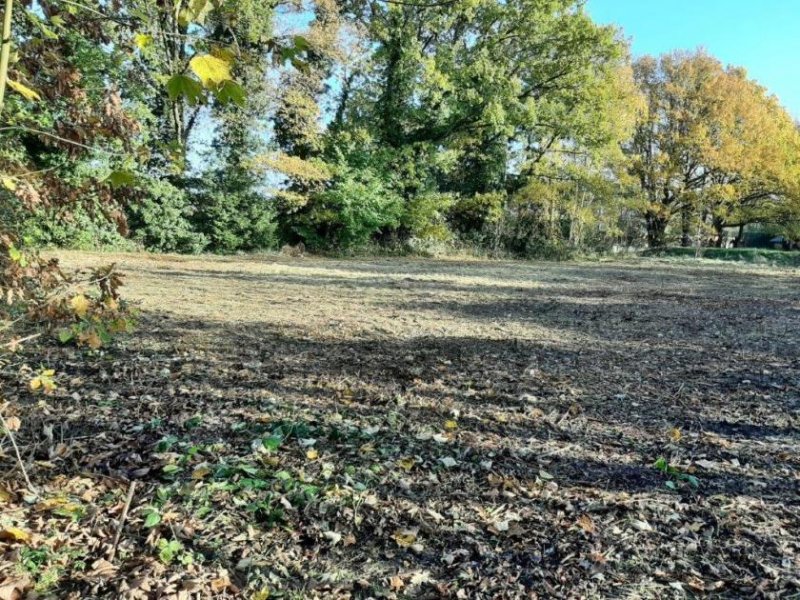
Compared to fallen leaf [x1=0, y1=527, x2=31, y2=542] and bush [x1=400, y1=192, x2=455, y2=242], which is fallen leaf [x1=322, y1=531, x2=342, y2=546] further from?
bush [x1=400, y1=192, x2=455, y2=242]

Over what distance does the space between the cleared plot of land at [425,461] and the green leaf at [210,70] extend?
143 cm

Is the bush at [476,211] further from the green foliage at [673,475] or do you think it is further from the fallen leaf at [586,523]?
the fallen leaf at [586,523]

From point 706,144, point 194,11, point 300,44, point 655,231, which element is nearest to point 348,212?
point 300,44

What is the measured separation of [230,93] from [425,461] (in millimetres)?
1929

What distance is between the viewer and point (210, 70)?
101 centimetres

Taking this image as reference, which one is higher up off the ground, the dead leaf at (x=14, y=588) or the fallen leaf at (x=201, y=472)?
the fallen leaf at (x=201, y=472)

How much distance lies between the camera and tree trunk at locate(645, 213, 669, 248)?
27.8m

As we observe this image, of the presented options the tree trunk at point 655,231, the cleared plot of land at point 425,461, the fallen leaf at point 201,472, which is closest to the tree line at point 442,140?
the tree trunk at point 655,231

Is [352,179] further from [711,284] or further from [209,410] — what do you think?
[209,410]

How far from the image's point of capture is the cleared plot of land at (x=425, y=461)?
1.77 metres

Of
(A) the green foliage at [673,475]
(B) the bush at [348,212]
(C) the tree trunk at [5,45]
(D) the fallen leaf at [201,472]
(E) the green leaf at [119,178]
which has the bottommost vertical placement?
(A) the green foliage at [673,475]

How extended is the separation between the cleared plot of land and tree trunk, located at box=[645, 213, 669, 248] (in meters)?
24.8

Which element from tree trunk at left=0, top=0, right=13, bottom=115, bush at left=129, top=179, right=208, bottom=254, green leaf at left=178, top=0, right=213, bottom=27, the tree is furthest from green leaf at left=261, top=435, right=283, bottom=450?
the tree

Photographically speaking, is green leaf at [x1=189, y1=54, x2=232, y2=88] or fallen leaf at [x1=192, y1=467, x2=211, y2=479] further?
fallen leaf at [x1=192, y1=467, x2=211, y2=479]
